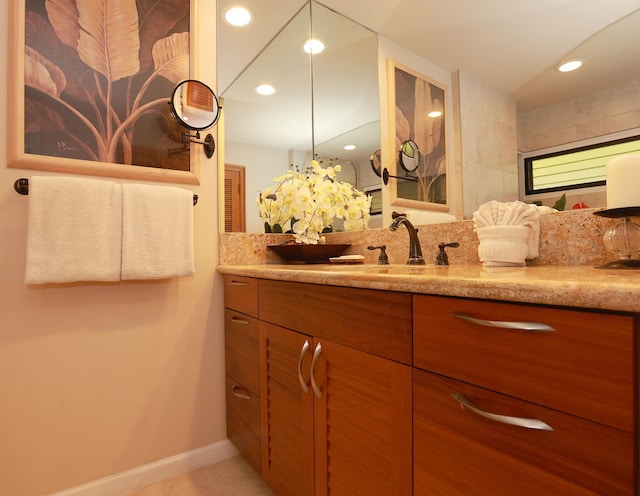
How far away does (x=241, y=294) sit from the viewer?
4.93ft

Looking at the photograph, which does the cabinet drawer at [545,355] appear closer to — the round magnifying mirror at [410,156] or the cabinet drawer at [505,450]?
the cabinet drawer at [505,450]

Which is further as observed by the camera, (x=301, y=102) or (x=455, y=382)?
(x=301, y=102)

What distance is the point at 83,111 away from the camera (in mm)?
1373

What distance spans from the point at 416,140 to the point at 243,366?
1.19m

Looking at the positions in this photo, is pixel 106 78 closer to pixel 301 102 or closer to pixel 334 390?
pixel 301 102

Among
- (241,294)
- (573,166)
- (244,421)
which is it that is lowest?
(244,421)

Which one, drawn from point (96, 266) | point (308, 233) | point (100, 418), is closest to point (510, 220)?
point (308, 233)

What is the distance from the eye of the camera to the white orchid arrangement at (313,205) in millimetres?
1743

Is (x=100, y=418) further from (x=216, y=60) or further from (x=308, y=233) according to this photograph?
(x=216, y=60)

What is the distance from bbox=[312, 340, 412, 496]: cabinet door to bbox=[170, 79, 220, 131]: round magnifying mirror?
116 centimetres

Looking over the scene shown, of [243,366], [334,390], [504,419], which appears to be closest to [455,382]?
[504,419]

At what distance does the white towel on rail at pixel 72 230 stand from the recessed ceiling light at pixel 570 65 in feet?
5.01

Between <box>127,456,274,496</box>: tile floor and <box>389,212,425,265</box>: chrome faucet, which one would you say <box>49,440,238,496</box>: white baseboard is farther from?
<box>389,212,425,265</box>: chrome faucet

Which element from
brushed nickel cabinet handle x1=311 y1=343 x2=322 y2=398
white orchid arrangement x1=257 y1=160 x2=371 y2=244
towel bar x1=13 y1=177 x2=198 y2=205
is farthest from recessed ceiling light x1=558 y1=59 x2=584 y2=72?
towel bar x1=13 y1=177 x2=198 y2=205
